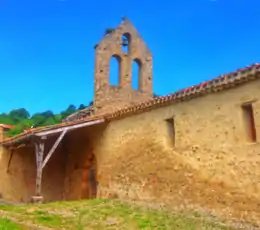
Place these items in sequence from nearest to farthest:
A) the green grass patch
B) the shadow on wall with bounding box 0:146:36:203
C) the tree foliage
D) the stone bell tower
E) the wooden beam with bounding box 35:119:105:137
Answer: the green grass patch, the wooden beam with bounding box 35:119:105:137, the shadow on wall with bounding box 0:146:36:203, the stone bell tower, the tree foliage

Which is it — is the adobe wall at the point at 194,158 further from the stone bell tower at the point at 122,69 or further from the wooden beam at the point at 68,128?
the stone bell tower at the point at 122,69

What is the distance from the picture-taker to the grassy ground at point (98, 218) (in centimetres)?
756

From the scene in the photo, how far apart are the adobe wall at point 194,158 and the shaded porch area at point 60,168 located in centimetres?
193

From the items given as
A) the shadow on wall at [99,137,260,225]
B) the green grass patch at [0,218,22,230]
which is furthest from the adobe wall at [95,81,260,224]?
the green grass patch at [0,218,22,230]

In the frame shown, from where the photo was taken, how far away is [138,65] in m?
16.8

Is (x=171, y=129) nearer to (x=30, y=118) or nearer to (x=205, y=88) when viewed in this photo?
(x=205, y=88)

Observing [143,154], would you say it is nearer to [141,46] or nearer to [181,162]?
[181,162]

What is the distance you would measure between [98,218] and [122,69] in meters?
8.75

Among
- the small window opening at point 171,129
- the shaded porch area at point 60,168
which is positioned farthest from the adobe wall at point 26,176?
the small window opening at point 171,129

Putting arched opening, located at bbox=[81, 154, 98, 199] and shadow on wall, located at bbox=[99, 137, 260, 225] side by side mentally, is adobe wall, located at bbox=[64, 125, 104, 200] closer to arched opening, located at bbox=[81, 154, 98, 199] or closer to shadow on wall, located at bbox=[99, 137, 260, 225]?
arched opening, located at bbox=[81, 154, 98, 199]

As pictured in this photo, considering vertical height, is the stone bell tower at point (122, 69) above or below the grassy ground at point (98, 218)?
above

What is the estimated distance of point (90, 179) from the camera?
46.7 feet

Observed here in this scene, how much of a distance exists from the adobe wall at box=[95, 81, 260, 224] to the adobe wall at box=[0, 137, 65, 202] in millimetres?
3778

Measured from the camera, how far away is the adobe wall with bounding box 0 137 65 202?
13615 mm
